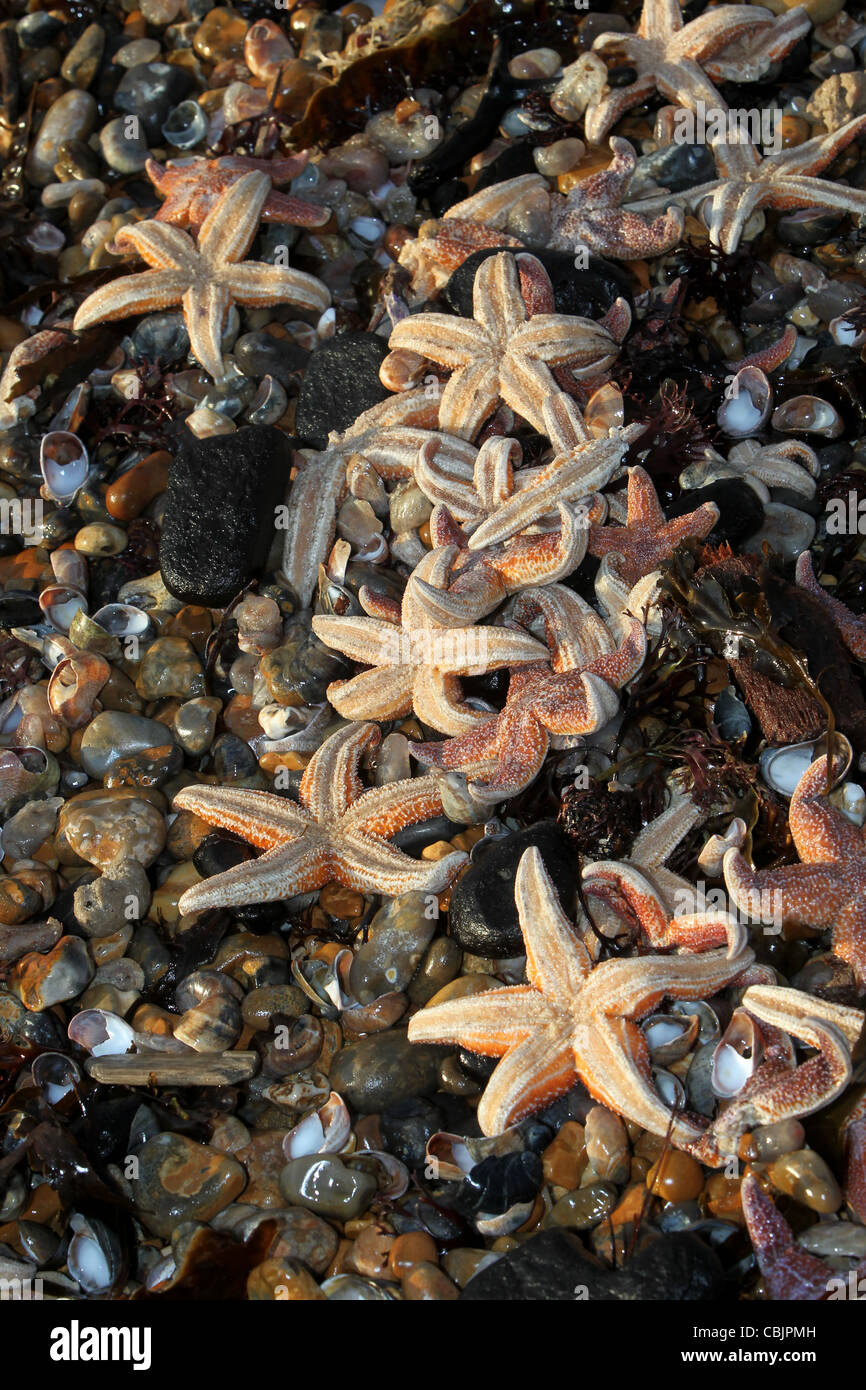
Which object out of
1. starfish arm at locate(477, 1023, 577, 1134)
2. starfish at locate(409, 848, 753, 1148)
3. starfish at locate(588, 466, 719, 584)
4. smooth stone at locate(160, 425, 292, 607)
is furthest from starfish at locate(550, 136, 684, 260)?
starfish arm at locate(477, 1023, 577, 1134)

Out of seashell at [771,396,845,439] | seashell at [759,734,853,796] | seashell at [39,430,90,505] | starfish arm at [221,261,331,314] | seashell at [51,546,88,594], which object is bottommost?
seashell at [51,546,88,594]

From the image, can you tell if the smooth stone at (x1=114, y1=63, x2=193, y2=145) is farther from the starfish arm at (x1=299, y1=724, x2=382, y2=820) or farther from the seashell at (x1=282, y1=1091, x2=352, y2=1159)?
the seashell at (x1=282, y1=1091, x2=352, y2=1159)

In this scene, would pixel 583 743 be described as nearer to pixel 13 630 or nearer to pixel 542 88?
pixel 13 630

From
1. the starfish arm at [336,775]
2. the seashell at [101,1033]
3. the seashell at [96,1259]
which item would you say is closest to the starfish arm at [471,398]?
the starfish arm at [336,775]

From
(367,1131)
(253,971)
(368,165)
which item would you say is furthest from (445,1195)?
(368,165)

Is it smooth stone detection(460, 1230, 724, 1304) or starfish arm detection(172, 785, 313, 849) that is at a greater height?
starfish arm detection(172, 785, 313, 849)

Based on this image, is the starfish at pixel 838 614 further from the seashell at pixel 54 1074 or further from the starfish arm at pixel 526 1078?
the seashell at pixel 54 1074

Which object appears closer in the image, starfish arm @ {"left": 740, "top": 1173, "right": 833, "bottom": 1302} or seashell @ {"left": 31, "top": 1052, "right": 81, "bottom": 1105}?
starfish arm @ {"left": 740, "top": 1173, "right": 833, "bottom": 1302}
